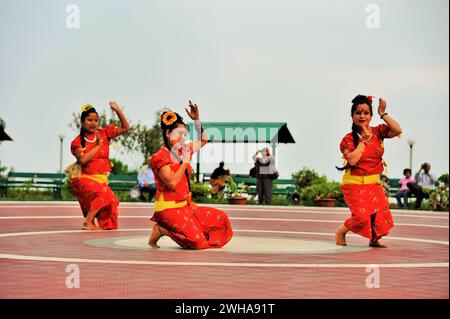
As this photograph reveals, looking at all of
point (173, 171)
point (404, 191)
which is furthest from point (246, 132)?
point (173, 171)

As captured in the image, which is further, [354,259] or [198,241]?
[198,241]

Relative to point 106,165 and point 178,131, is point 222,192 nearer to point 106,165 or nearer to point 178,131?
point 106,165

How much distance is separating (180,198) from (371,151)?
8.29ft

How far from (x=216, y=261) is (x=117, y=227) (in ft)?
18.0

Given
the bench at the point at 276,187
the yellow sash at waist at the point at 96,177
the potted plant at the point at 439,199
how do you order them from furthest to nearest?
the bench at the point at 276,187, the potted plant at the point at 439,199, the yellow sash at waist at the point at 96,177

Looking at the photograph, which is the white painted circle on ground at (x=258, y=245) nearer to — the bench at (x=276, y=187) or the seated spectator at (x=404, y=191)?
the seated spectator at (x=404, y=191)

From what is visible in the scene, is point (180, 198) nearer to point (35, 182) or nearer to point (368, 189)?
point (368, 189)

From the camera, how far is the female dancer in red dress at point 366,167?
38.1 feet

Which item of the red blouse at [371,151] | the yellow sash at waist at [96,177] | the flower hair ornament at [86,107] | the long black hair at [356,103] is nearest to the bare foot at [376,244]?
the red blouse at [371,151]

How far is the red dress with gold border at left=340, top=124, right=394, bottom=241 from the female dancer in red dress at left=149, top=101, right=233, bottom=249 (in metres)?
1.69

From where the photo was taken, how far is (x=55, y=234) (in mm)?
13633

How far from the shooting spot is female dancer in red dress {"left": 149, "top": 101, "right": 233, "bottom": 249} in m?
10.8

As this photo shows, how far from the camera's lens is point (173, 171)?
429 inches
